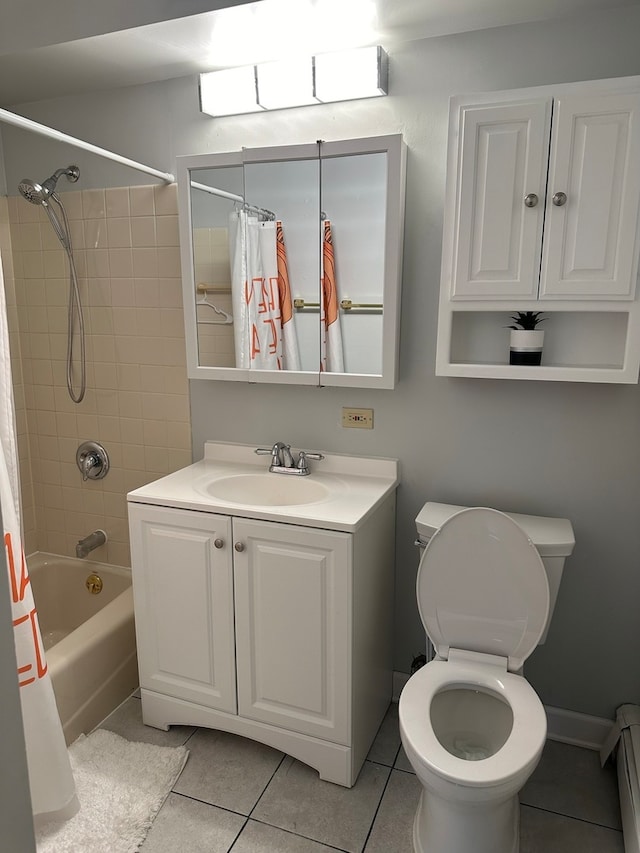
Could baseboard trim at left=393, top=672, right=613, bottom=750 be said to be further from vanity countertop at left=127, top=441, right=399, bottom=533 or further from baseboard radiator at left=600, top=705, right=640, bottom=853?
vanity countertop at left=127, top=441, right=399, bottom=533

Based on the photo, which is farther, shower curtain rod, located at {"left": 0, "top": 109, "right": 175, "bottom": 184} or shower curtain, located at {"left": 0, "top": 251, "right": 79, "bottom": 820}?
shower curtain rod, located at {"left": 0, "top": 109, "right": 175, "bottom": 184}

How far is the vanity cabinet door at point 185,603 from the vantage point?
2.01m

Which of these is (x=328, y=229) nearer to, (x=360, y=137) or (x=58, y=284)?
(x=360, y=137)

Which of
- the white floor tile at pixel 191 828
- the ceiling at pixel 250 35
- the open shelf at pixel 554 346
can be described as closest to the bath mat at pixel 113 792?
the white floor tile at pixel 191 828

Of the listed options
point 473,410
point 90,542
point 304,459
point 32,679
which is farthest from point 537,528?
point 90,542

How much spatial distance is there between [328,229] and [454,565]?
1.17 m

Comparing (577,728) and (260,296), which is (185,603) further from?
(577,728)

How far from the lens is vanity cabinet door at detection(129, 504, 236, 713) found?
201 centimetres

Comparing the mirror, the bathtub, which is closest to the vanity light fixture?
the mirror

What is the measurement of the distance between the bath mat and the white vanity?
0.51ft

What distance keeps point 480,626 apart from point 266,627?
2.18 ft

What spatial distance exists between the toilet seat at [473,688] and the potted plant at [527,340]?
36.5 inches

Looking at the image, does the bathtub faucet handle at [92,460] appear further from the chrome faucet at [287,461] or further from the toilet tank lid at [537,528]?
the toilet tank lid at [537,528]

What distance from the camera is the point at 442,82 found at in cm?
196
